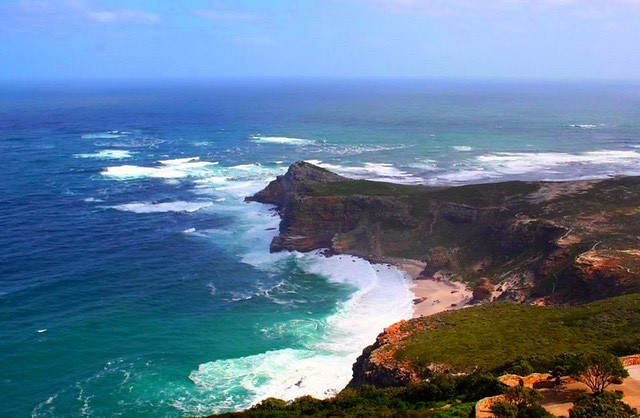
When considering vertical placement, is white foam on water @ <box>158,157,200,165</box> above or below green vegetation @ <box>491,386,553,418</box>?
below

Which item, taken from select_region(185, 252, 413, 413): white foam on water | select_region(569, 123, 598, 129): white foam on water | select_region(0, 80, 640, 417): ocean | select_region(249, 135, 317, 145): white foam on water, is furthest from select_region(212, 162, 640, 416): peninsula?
select_region(569, 123, 598, 129): white foam on water

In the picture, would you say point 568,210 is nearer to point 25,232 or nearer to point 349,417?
point 349,417

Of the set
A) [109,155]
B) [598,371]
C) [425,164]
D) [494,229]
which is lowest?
[494,229]

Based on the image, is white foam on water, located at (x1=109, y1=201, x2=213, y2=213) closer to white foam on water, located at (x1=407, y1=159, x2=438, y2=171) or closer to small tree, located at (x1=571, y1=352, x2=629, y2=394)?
white foam on water, located at (x1=407, y1=159, x2=438, y2=171)

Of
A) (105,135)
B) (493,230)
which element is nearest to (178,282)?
(493,230)

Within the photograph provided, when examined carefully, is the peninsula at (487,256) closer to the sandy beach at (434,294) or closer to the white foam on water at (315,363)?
the sandy beach at (434,294)

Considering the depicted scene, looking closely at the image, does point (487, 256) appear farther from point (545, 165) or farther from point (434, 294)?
point (545, 165)
